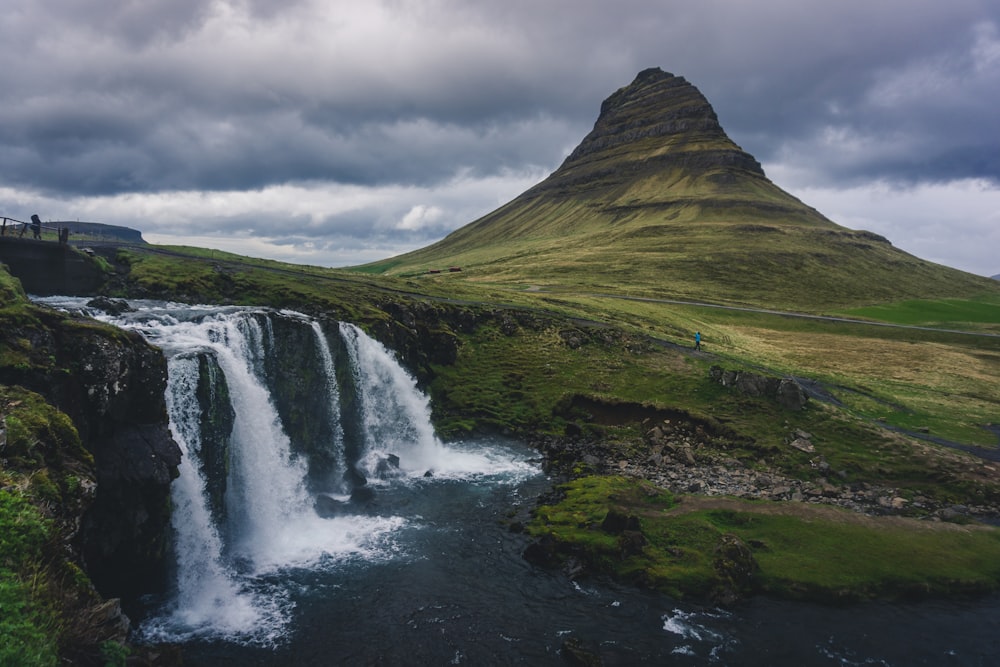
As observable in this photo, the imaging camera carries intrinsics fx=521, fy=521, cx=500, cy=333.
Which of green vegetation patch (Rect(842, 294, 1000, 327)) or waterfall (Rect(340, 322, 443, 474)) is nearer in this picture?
waterfall (Rect(340, 322, 443, 474))

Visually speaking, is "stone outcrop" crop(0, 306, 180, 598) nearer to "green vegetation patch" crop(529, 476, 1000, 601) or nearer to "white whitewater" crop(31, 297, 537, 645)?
"white whitewater" crop(31, 297, 537, 645)

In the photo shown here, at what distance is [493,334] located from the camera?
77.5 metres

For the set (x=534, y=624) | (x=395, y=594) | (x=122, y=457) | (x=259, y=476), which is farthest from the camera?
(x=259, y=476)

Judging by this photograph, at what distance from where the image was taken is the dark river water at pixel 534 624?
24234 millimetres

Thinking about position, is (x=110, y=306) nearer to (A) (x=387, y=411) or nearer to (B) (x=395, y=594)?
(A) (x=387, y=411)

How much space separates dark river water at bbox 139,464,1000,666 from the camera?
2423cm

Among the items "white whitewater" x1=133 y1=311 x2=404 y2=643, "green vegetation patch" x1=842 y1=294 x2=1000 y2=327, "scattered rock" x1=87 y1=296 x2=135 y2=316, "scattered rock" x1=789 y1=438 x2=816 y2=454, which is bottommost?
"white whitewater" x1=133 y1=311 x2=404 y2=643

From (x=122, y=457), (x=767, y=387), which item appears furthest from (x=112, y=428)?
(x=767, y=387)

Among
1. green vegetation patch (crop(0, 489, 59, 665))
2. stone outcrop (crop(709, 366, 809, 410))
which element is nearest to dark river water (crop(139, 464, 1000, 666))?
green vegetation patch (crop(0, 489, 59, 665))

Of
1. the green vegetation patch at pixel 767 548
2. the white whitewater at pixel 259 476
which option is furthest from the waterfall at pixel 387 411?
the green vegetation patch at pixel 767 548

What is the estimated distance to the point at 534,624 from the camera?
26.5 m

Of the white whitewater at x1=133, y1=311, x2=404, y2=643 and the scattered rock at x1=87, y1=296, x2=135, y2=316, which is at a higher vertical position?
the scattered rock at x1=87, y1=296, x2=135, y2=316

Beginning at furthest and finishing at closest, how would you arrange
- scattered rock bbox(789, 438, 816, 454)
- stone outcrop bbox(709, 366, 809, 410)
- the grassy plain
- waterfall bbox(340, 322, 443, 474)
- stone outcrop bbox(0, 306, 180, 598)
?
stone outcrop bbox(709, 366, 809, 410) → waterfall bbox(340, 322, 443, 474) → scattered rock bbox(789, 438, 816, 454) → the grassy plain → stone outcrop bbox(0, 306, 180, 598)

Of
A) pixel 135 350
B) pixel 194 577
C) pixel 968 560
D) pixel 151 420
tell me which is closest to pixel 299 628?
pixel 194 577
